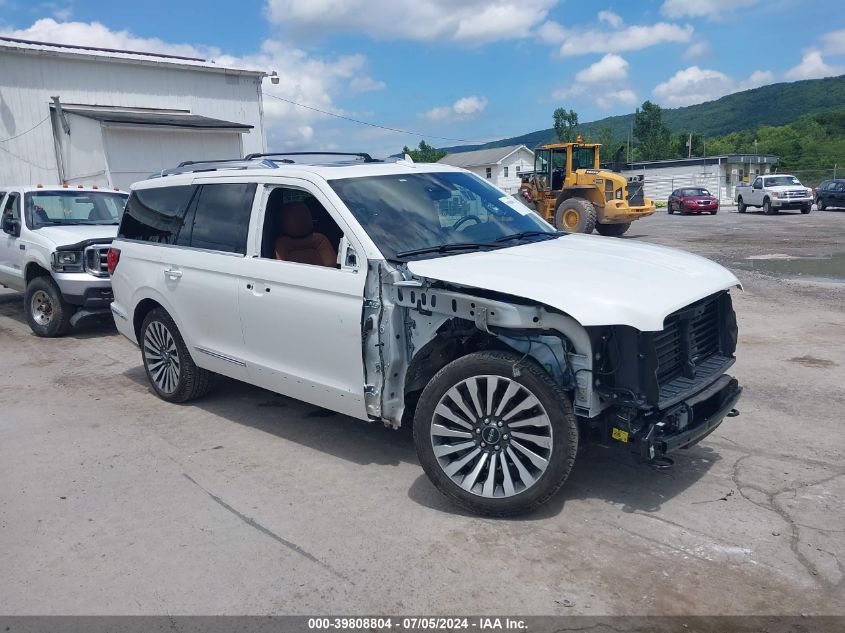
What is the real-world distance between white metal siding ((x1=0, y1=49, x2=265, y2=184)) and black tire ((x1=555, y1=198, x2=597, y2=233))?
36.6 ft

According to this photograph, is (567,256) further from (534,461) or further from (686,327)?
(534,461)

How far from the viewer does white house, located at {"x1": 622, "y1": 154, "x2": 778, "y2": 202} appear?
53.8 m

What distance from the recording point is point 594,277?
4.05m

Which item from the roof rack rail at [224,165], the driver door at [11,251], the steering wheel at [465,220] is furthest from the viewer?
the driver door at [11,251]

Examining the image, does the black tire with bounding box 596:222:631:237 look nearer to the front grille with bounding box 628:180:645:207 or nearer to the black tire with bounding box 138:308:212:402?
the front grille with bounding box 628:180:645:207

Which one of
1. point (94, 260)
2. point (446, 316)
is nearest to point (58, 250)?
point (94, 260)

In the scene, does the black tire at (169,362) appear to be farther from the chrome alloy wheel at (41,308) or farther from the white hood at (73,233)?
the chrome alloy wheel at (41,308)

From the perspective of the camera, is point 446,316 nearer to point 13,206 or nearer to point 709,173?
point 13,206

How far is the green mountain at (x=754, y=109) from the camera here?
12481 cm

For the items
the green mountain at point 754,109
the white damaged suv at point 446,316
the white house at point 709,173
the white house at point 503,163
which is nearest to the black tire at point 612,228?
the white damaged suv at point 446,316

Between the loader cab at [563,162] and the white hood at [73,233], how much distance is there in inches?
596

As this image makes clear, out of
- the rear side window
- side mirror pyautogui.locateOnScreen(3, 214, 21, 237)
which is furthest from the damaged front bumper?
side mirror pyautogui.locateOnScreen(3, 214, 21, 237)

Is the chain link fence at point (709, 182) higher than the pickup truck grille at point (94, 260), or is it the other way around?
the chain link fence at point (709, 182)

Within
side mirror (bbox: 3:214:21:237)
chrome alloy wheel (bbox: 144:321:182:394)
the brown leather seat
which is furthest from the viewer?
side mirror (bbox: 3:214:21:237)
